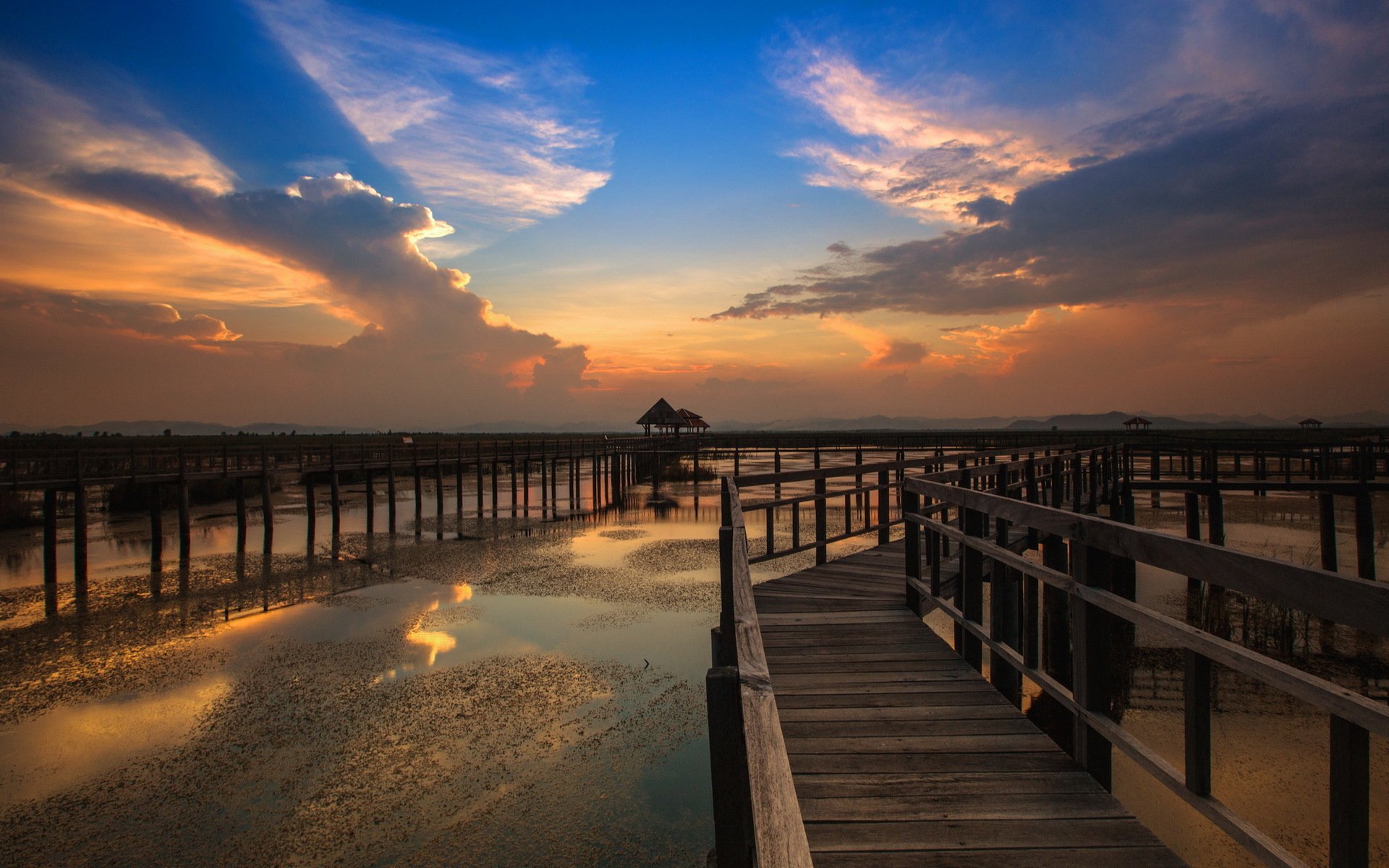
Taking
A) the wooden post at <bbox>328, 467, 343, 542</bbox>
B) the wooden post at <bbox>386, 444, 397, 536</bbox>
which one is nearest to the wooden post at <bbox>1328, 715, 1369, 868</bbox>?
the wooden post at <bbox>328, 467, 343, 542</bbox>

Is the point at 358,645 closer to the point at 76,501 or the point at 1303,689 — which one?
the point at 1303,689

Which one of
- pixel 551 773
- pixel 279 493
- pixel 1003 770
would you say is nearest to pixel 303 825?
pixel 551 773

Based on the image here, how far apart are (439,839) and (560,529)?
53.4 feet

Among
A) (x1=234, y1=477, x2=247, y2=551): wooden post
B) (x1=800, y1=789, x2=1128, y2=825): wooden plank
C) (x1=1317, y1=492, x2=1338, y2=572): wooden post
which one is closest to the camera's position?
(x1=800, y1=789, x2=1128, y2=825): wooden plank

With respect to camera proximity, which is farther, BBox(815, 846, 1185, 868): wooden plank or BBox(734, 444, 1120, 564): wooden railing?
BBox(734, 444, 1120, 564): wooden railing

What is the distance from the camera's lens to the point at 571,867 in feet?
17.4

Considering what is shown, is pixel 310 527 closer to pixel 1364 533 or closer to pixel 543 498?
pixel 543 498

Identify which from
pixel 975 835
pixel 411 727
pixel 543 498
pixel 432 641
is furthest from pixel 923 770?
pixel 543 498

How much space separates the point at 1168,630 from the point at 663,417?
55.9m

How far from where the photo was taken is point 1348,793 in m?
1.72

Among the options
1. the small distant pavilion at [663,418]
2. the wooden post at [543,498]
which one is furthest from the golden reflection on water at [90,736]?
the small distant pavilion at [663,418]

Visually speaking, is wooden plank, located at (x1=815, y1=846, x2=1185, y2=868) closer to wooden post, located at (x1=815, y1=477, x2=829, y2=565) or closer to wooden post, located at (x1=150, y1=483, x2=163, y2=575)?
wooden post, located at (x1=815, y1=477, x2=829, y2=565)

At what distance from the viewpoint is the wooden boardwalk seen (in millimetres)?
2658

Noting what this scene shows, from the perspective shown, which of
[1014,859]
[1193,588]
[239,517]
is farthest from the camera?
[239,517]
